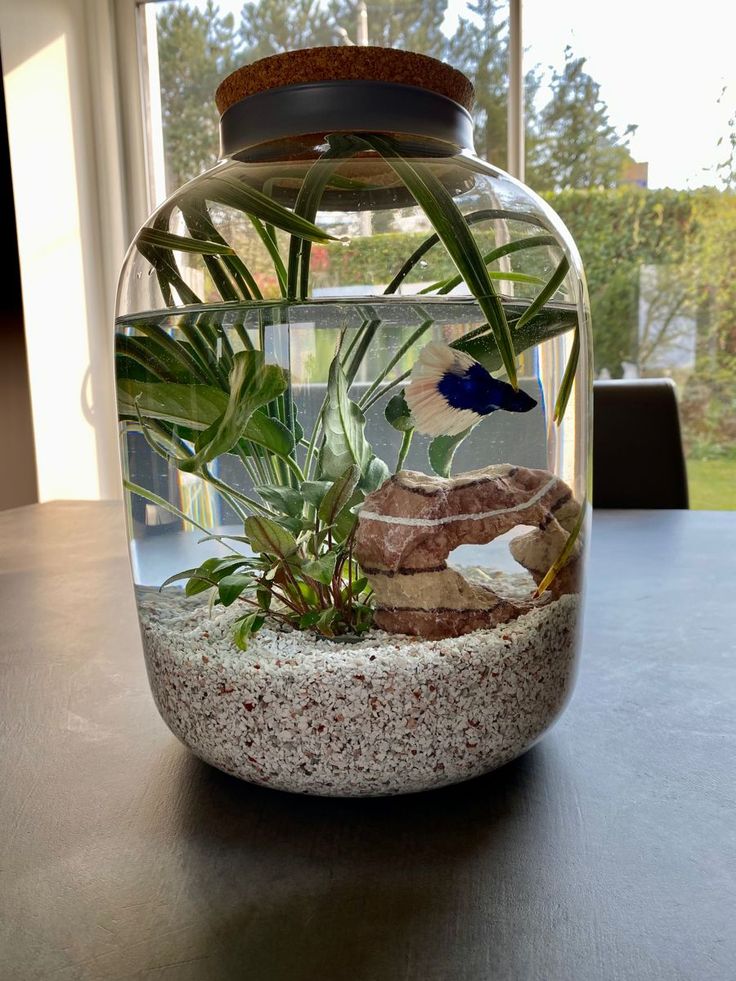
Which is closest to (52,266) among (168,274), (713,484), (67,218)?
(67,218)

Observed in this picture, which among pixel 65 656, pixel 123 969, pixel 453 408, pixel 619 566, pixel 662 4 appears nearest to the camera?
→ pixel 123 969

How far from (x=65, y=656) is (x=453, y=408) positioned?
0.49m

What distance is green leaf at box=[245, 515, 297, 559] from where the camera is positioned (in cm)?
46

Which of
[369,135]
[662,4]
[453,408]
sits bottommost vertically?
[453,408]

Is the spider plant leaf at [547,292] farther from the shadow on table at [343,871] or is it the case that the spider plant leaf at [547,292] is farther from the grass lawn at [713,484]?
the grass lawn at [713,484]

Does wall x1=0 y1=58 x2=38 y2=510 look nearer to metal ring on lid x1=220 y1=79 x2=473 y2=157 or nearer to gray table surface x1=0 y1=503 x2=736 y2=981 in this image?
gray table surface x1=0 y1=503 x2=736 y2=981

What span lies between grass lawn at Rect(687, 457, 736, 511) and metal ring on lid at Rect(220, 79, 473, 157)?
9.92ft

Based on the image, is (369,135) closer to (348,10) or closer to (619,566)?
(619,566)

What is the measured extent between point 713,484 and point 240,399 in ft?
10.5

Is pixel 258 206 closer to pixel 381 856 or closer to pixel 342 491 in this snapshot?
pixel 342 491

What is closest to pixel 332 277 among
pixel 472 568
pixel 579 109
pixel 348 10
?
pixel 472 568

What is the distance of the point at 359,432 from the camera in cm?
46

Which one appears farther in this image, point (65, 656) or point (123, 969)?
point (65, 656)

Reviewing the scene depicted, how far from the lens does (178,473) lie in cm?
52
